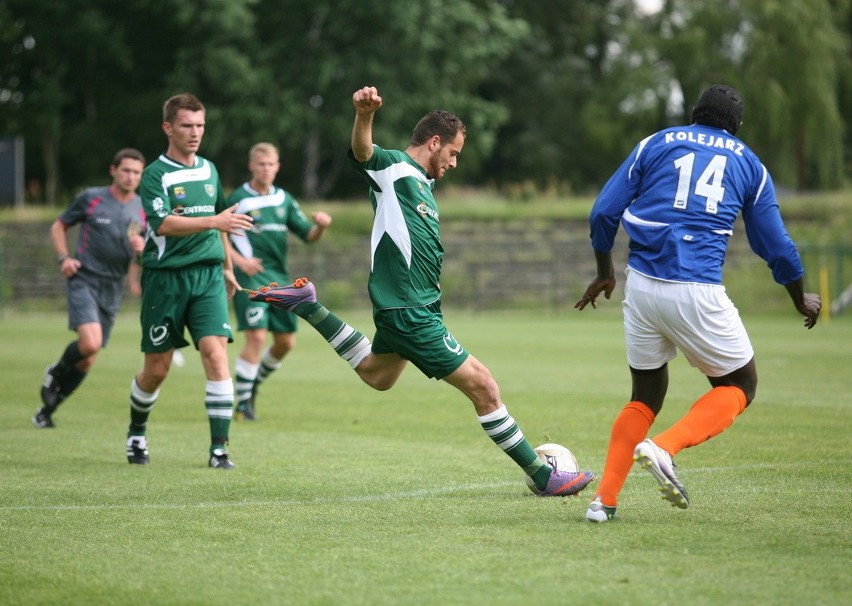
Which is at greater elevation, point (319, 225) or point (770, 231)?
point (770, 231)

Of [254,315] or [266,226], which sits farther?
→ [266,226]

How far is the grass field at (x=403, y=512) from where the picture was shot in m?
4.79

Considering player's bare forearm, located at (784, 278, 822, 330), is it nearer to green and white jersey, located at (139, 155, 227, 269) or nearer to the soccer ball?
the soccer ball

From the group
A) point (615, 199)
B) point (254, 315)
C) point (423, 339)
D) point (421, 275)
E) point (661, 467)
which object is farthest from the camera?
point (254, 315)

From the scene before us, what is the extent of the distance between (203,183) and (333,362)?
9.35 metres

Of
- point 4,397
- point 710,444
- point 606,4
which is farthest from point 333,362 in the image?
point 606,4

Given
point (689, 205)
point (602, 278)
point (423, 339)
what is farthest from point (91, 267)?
point (689, 205)

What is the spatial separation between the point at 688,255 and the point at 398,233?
1594 millimetres

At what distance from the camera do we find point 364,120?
→ 6336 mm

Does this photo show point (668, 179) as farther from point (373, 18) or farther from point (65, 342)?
point (373, 18)

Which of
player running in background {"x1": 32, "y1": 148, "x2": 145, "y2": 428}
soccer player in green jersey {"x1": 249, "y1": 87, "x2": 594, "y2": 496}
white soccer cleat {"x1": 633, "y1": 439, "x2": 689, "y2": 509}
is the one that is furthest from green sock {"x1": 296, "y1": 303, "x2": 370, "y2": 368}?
player running in background {"x1": 32, "y1": 148, "x2": 145, "y2": 428}

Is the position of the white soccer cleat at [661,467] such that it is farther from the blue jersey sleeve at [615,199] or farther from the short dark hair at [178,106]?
the short dark hair at [178,106]

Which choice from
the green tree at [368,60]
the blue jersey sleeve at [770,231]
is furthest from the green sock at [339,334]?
the green tree at [368,60]

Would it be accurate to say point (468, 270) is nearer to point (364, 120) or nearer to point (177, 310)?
point (177, 310)
